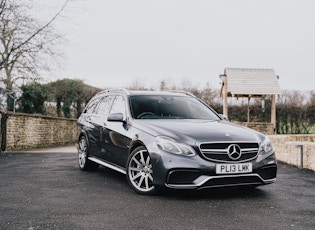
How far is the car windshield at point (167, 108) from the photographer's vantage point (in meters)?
6.93

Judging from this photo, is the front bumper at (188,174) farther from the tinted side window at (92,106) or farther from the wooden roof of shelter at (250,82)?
the wooden roof of shelter at (250,82)

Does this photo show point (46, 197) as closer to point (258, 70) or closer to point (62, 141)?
point (62, 141)

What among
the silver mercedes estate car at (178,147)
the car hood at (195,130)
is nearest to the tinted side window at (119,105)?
the silver mercedes estate car at (178,147)

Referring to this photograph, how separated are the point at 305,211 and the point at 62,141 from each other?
60.8 feet

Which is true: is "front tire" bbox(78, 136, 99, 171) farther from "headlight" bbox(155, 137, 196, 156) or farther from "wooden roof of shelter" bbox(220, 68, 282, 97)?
"wooden roof of shelter" bbox(220, 68, 282, 97)

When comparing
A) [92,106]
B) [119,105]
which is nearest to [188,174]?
[119,105]

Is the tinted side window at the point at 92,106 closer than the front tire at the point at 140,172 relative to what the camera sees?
No

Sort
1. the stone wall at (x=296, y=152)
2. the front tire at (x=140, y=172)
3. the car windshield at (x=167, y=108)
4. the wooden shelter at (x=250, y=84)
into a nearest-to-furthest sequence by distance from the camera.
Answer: the front tire at (x=140, y=172), the car windshield at (x=167, y=108), the stone wall at (x=296, y=152), the wooden shelter at (x=250, y=84)

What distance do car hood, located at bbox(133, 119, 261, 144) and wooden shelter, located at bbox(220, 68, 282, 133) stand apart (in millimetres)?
15774

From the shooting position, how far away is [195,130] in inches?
230

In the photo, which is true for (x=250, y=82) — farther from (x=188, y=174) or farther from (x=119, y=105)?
(x=188, y=174)

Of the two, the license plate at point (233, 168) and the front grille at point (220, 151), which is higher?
the front grille at point (220, 151)

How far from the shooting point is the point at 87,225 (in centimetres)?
425

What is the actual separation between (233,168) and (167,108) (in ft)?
6.83
